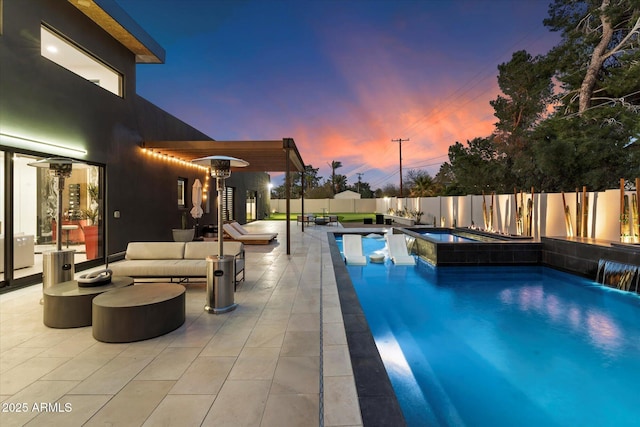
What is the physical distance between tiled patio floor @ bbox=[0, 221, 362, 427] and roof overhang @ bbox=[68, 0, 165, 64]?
19.6 feet

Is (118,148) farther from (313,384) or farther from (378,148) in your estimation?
(378,148)

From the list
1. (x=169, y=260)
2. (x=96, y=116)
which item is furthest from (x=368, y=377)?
(x=96, y=116)

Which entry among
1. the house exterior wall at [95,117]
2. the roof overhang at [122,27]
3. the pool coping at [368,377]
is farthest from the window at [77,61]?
the pool coping at [368,377]

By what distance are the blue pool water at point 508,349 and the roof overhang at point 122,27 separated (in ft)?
26.6

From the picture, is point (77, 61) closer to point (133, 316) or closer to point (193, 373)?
point (133, 316)

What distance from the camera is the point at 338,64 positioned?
1947 centimetres

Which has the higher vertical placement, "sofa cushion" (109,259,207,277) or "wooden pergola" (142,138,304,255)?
"wooden pergola" (142,138,304,255)

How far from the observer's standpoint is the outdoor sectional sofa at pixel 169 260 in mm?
5176

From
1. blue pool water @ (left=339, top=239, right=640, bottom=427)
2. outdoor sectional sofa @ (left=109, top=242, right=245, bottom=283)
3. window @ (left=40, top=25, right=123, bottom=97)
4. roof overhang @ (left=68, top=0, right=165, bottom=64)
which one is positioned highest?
roof overhang @ (left=68, top=0, right=165, bottom=64)

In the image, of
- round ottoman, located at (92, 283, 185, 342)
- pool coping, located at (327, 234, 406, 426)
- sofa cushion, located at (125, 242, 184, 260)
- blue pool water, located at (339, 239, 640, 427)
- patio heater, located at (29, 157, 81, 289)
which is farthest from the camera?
sofa cushion, located at (125, 242, 184, 260)

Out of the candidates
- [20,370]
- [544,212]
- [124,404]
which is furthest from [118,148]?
[544,212]

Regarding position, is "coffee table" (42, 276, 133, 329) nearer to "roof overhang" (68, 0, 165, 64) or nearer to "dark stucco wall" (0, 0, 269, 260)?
"dark stucco wall" (0, 0, 269, 260)

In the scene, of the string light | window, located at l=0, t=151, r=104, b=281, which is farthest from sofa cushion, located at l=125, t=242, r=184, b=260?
the string light

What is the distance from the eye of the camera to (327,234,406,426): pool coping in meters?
2.10
